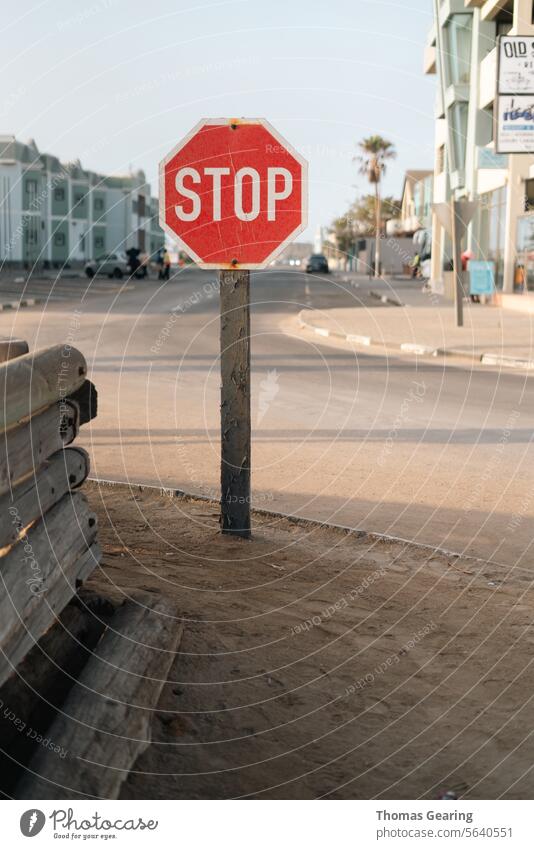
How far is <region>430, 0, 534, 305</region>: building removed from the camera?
34.0 metres

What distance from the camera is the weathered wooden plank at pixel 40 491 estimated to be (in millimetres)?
3847

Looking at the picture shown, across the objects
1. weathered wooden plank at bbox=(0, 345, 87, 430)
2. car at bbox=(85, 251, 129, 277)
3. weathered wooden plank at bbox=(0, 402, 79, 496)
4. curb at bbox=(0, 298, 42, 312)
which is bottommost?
curb at bbox=(0, 298, 42, 312)

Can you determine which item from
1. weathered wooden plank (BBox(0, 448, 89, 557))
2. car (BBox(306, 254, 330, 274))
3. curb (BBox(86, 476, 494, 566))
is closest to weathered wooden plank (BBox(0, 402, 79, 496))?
weathered wooden plank (BBox(0, 448, 89, 557))

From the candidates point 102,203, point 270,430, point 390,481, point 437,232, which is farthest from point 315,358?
point 102,203

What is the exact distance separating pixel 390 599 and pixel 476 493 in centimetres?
245

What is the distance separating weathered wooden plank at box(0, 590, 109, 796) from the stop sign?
2.10 m

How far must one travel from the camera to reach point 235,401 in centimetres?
619

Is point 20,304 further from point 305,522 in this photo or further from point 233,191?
point 233,191

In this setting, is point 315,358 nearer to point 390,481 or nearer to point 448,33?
point 390,481

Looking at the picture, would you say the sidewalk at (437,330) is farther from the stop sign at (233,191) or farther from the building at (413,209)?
the building at (413,209)

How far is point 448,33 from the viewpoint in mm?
45469

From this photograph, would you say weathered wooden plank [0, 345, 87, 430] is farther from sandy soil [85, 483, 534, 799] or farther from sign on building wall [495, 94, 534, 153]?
Answer: sign on building wall [495, 94, 534, 153]

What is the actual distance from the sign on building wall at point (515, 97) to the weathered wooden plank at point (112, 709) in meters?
22.0

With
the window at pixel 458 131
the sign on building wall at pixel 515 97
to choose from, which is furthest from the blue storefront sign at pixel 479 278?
the window at pixel 458 131
